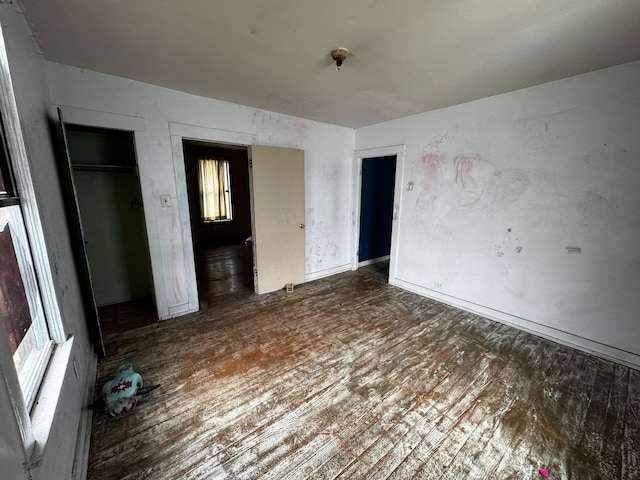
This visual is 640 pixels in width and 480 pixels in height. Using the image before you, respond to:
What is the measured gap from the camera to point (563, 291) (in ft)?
7.95

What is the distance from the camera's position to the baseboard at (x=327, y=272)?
13.4ft

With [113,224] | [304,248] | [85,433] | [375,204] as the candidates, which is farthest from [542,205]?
[113,224]

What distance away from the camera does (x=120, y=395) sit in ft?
5.45

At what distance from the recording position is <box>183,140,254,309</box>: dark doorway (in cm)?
521

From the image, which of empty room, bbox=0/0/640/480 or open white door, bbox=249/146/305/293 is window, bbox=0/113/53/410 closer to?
empty room, bbox=0/0/640/480

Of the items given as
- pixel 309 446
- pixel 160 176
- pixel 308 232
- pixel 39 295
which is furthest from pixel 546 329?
pixel 160 176

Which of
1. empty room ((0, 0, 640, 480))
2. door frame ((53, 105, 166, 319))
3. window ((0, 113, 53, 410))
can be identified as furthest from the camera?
door frame ((53, 105, 166, 319))

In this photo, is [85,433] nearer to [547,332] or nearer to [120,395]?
[120,395]

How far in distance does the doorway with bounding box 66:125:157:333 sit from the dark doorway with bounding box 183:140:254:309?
1326 mm

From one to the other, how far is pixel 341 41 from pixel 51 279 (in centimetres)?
224

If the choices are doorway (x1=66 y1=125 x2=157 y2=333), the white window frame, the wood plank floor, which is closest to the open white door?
the wood plank floor

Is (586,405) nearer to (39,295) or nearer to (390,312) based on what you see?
(390,312)

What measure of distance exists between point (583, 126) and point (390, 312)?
2.49m

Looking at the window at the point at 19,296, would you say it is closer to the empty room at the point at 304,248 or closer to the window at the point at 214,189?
the empty room at the point at 304,248
